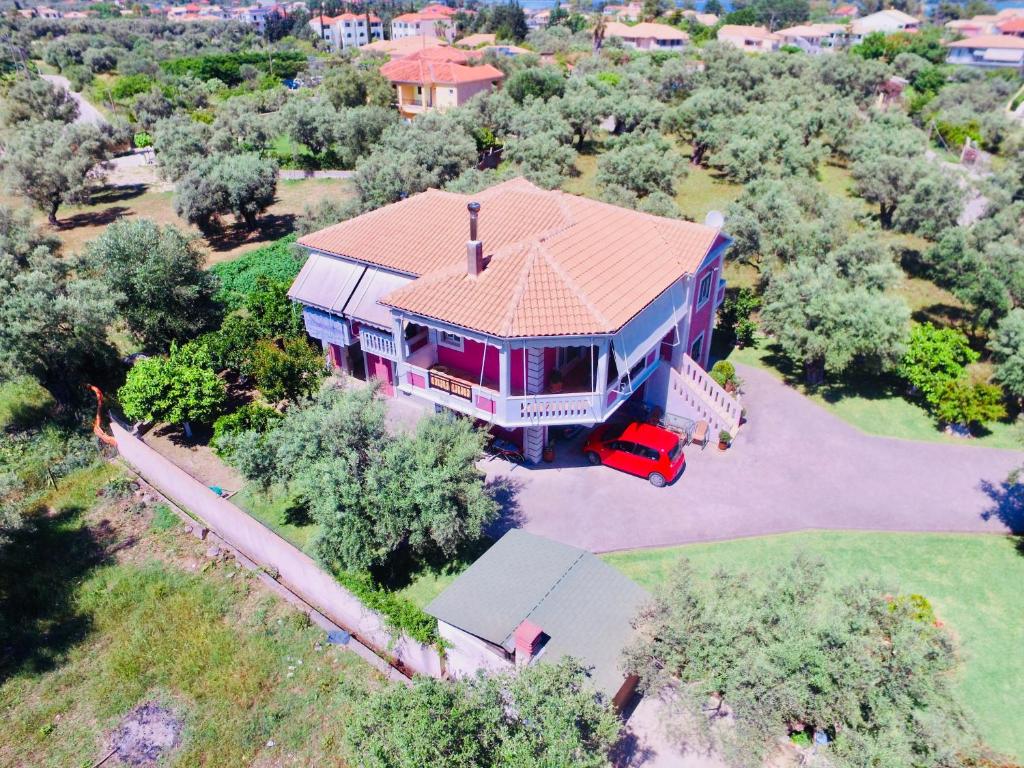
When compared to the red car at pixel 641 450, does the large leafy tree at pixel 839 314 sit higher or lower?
higher

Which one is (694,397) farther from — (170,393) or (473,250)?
(170,393)

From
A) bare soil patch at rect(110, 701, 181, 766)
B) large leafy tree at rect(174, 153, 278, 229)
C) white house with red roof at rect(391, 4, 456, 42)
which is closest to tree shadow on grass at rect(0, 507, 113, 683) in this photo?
bare soil patch at rect(110, 701, 181, 766)

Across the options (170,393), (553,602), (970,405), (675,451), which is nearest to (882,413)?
(970,405)

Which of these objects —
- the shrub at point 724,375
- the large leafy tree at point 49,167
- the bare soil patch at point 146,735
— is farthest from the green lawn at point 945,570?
the large leafy tree at point 49,167

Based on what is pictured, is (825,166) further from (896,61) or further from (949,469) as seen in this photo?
(896,61)

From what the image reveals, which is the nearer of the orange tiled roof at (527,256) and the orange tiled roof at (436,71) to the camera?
the orange tiled roof at (527,256)

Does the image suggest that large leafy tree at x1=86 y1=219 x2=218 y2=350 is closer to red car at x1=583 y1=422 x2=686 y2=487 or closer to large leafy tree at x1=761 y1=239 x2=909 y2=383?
red car at x1=583 y1=422 x2=686 y2=487

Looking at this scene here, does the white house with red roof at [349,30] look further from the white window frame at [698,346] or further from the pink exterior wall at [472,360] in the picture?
the pink exterior wall at [472,360]
